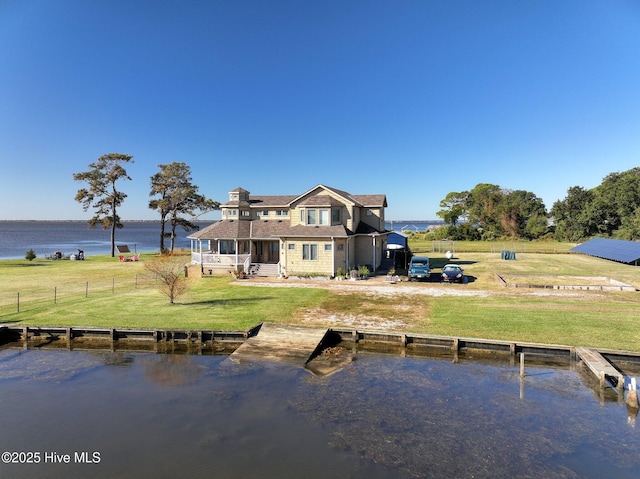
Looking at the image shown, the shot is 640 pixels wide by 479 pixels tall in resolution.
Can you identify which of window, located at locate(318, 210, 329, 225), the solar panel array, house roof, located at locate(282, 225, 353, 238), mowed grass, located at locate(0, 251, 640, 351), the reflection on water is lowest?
the reflection on water

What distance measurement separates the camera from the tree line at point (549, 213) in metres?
68.6

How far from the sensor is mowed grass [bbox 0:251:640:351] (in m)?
19.3

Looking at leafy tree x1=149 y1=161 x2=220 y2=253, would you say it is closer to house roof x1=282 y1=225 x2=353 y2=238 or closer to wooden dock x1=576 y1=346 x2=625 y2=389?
house roof x1=282 y1=225 x2=353 y2=238

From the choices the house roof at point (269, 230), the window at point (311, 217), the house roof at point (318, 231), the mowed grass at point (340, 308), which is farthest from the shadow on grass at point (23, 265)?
the window at point (311, 217)

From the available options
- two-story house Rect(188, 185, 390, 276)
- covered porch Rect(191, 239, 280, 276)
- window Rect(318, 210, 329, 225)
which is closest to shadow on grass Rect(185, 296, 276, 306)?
two-story house Rect(188, 185, 390, 276)

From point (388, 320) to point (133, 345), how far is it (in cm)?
1331

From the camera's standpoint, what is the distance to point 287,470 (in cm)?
970

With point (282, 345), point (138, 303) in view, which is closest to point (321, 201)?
point (138, 303)

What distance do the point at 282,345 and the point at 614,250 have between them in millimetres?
48082

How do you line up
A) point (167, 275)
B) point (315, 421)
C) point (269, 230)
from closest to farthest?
point (315, 421) < point (167, 275) < point (269, 230)

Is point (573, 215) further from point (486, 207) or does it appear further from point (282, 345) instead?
point (282, 345)

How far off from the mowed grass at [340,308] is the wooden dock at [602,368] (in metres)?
1.22

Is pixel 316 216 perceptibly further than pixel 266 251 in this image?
No

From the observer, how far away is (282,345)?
18.1 meters
